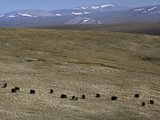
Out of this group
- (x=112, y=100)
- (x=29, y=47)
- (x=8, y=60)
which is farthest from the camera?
(x=29, y=47)

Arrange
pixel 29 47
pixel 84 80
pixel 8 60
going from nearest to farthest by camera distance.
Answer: pixel 84 80 < pixel 8 60 < pixel 29 47

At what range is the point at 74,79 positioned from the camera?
3847cm

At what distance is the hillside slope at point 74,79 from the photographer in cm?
2517

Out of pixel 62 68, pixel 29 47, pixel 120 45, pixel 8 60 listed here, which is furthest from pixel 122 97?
pixel 120 45

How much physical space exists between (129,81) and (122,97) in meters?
9.45

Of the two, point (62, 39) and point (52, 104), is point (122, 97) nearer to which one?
point (52, 104)

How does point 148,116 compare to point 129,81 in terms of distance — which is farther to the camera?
point 129,81

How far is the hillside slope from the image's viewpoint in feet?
82.6

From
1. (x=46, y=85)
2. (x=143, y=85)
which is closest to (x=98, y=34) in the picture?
(x=143, y=85)

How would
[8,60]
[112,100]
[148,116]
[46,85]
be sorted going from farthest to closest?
1. [8,60]
2. [46,85]
3. [112,100]
4. [148,116]

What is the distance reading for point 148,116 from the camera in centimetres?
2605

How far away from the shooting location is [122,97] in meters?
31.8

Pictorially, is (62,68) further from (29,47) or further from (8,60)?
(29,47)

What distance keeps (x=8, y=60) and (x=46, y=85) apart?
654 inches
